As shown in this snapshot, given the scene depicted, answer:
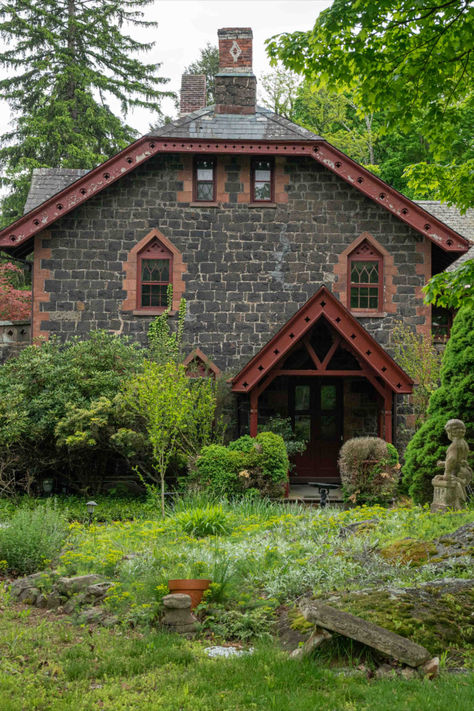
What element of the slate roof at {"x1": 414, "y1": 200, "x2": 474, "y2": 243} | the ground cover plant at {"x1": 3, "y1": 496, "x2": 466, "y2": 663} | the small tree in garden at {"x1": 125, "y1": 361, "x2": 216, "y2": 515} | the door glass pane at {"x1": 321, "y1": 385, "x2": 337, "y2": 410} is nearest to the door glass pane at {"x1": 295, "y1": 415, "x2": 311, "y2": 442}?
the door glass pane at {"x1": 321, "y1": 385, "x2": 337, "y2": 410}

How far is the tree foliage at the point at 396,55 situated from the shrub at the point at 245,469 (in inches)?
310

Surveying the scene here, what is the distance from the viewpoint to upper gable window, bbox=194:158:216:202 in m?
18.4

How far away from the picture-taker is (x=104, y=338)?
17.0m

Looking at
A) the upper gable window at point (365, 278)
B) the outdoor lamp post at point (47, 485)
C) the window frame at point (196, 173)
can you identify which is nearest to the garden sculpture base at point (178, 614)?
the outdoor lamp post at point (47, 485)

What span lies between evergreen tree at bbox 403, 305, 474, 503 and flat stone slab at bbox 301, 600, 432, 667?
6.91 meters

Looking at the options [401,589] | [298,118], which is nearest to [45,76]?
[298,118]

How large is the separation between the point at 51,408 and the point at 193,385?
312cm

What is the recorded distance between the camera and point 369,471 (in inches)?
595

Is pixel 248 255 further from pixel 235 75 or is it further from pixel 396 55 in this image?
pixel 396 55

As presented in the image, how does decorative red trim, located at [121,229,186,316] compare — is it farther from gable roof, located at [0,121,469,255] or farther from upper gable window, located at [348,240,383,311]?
upper gable window, located at [348,240,383,311]

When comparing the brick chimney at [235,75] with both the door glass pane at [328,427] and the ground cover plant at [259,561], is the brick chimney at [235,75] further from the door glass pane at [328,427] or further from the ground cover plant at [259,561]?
the ground cover plant at [259,561]

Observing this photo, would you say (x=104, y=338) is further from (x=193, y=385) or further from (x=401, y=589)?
(x=401, y=589)

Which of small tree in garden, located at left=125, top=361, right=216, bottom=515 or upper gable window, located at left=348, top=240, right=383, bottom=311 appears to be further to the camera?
upper gable window, located at left=348, top=240, right=383, bottom=311

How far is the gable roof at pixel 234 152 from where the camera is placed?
682 inches
